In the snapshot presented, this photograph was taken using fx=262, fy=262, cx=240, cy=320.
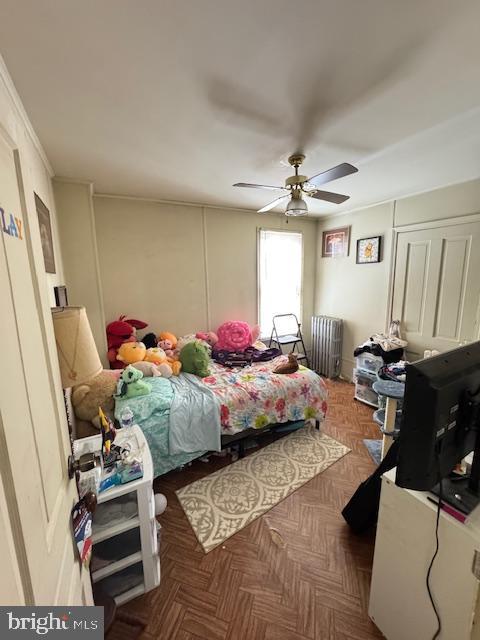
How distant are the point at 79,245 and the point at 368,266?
3.35 meters

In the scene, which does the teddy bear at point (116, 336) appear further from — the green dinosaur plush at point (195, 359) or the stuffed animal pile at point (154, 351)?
the green dinosaur plush at point (195, 359)

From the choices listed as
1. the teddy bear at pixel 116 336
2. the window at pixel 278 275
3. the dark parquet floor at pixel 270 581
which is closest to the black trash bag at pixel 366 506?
the dark parquet floor at pixel 270 581

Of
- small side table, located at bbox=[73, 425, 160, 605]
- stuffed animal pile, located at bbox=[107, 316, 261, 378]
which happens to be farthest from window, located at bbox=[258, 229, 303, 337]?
small side table, located at bbox=[73, 425, 160, 605]

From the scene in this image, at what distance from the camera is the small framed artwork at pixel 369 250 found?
10.8 feet

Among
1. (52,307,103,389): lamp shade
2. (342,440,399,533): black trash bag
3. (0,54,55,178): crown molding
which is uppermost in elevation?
(0,54,55,178): crown molding

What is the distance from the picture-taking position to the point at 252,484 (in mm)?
2016

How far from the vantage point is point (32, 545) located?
50cm

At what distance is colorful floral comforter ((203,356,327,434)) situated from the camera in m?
2.21

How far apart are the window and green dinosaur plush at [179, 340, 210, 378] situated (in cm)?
147

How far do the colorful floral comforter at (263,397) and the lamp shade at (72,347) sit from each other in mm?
1342

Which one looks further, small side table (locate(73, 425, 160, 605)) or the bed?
the bed

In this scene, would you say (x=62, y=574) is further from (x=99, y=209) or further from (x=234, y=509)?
(x=99, y=209)

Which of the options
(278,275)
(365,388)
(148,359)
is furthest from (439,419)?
(278,275)

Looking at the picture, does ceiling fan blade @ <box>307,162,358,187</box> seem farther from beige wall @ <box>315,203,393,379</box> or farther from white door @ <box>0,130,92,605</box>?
beige wall @ <box>315,203,393,379</box>
